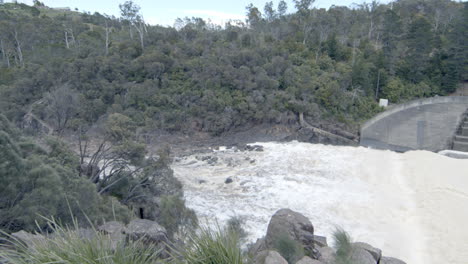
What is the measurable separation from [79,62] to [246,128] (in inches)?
472

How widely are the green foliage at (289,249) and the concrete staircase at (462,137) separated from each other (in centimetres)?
1817

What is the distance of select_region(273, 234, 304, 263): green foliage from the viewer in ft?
16.0

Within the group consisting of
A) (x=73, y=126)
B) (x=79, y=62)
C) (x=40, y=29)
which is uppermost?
(x=40, y=29)

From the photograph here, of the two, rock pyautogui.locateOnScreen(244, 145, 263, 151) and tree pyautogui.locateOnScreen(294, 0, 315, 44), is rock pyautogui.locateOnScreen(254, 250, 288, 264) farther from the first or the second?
tree pyautogui.locateOnScreen(294, 0, 315, 44)

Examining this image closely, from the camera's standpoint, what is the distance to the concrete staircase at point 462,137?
62.4ft

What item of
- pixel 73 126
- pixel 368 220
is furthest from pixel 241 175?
pixel 73 126

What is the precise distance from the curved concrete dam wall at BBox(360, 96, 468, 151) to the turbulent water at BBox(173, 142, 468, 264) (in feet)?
6.50

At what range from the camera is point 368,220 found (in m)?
11.2

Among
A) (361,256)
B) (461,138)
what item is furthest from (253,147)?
(361,256)

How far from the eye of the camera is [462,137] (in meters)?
19.3

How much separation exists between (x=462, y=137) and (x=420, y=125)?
2202mm

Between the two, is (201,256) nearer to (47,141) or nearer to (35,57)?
(47,141)

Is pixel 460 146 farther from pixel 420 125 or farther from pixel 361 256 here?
pixel 361 256

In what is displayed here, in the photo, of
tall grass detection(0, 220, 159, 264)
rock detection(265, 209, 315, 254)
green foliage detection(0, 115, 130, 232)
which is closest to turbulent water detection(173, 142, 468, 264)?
rock detection(265, 209, 315, 254)
